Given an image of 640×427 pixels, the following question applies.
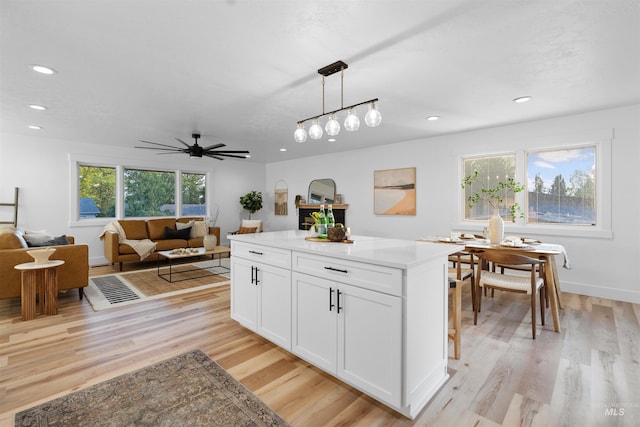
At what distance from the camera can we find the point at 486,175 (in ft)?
15.7

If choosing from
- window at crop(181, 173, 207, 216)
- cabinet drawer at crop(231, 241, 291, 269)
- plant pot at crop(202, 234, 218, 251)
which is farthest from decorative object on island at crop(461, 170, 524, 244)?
window at crop(181, 173, 207, 216)

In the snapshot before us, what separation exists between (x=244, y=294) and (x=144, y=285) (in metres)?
2.43

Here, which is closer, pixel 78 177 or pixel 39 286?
pixel 39 286

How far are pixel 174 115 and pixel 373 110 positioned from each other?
2943mm

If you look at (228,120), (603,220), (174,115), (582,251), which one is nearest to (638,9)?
(603,220)

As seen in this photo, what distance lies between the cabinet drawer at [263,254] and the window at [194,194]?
4907 millimetres

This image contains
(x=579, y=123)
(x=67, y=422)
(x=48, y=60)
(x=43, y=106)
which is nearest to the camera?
(x=67, y=422)

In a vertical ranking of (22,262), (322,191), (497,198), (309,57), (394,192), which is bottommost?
(22,262)

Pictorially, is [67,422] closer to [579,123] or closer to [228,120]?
[228,120]

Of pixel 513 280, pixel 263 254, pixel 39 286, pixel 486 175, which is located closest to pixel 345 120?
pixel 263 254

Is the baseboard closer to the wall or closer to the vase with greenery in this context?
the vase with greenery

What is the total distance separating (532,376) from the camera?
209 cm

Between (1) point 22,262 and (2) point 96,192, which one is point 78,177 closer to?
(2) point 96,192

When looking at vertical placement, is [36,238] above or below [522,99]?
below
